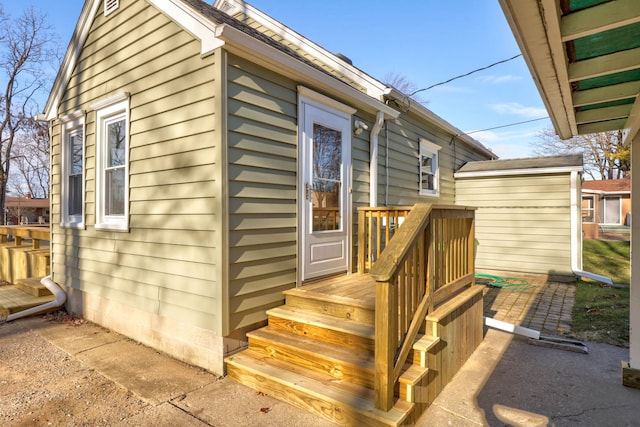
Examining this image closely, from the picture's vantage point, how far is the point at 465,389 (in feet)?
9.67

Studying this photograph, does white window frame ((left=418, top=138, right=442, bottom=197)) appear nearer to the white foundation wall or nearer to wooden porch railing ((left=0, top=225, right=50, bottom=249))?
the white foundation wall

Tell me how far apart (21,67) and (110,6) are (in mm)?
19078

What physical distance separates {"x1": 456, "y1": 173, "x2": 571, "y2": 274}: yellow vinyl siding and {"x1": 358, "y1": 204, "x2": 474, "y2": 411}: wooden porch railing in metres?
5.21

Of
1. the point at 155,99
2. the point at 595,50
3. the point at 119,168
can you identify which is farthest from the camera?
the point at 119,168

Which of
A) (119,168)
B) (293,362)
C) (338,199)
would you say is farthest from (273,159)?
(119,168)

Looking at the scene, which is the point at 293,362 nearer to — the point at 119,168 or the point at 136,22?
the point at 119,168

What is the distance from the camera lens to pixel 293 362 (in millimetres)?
2939

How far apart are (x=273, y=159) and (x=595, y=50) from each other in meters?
2.61

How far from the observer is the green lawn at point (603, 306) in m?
4.22

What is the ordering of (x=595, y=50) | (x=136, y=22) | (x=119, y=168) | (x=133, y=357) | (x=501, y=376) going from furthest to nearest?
(x=119, y=168) < (x=136, y=22) < (x=133, y=357) < (x=501, y=376) < (x=595, y=50)

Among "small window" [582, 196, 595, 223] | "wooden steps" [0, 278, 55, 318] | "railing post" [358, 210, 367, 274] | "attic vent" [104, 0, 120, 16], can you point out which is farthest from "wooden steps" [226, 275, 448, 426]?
"small window" [582, 196, 595, 223]

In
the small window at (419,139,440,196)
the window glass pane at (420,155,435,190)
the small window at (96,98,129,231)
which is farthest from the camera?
the window glass pane at (420,155,435,190)

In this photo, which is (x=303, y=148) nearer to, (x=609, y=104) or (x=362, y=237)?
(x=362, y=237)

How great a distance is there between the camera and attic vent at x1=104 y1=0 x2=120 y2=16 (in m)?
4.41
